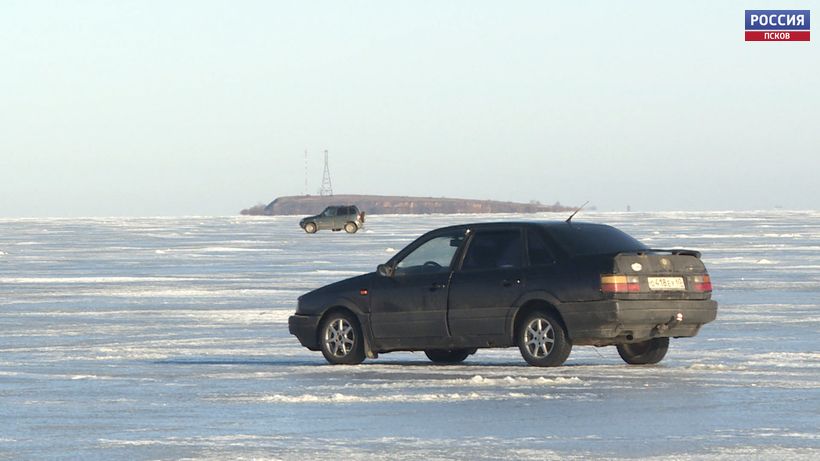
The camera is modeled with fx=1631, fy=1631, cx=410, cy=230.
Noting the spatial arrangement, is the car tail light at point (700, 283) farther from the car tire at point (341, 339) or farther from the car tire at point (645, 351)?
the car tire at point (341, 339)

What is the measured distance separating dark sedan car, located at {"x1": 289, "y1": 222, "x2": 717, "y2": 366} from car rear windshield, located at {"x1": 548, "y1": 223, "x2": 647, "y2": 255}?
0.02 meters

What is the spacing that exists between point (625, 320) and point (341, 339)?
3364 mm

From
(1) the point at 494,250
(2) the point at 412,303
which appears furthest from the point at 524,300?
(2) the point at 412,303

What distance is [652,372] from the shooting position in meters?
15.6

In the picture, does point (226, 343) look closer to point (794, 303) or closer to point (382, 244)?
point (794, 303)

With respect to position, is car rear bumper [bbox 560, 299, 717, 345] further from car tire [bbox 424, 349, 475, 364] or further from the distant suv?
the distant suv

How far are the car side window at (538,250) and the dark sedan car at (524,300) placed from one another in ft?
0.03

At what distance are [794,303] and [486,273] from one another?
33.5ft

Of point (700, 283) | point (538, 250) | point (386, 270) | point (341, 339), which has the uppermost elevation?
point (538, 250)

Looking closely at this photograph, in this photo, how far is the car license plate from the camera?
625 inches

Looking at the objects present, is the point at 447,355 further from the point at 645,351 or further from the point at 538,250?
the point at 645,351

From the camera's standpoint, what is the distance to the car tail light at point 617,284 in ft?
51.2

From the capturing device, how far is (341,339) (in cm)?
1744

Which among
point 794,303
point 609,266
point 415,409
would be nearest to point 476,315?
point 609,266
